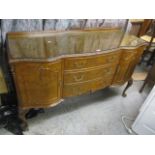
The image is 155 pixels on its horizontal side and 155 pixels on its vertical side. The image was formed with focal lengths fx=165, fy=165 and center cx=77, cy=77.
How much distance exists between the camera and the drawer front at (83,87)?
5.02ft

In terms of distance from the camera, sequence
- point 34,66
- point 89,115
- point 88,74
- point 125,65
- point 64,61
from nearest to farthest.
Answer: point 34,66 < point 64,61 < point 88,74 < point 125,65 < point 89,115

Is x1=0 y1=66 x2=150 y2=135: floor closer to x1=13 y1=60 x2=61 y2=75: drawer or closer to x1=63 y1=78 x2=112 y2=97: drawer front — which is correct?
x1=63 y1=78 x2=112 y2=97: drawer front

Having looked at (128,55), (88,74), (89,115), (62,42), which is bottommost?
(89,115)

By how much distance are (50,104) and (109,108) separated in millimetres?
858

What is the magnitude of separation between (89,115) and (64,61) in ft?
2.84

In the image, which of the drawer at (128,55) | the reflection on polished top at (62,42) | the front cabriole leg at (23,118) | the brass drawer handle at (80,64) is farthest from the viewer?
the drawer at (128,55)

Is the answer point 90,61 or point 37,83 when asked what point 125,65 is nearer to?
point 90,61

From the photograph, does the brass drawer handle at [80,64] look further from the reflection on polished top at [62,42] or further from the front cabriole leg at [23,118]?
the front cabriole leg at [23,118]

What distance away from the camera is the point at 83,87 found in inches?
63.6

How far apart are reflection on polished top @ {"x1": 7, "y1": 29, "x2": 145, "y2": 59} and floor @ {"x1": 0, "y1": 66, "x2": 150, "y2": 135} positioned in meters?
0.81

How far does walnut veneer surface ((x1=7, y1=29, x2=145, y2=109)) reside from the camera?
1205 millimetres

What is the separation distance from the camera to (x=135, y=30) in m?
2.77

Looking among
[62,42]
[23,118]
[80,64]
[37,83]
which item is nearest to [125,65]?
[80,64]

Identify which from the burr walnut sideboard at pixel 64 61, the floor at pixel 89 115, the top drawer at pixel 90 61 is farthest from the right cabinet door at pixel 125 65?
the floor at pixel 89 115
